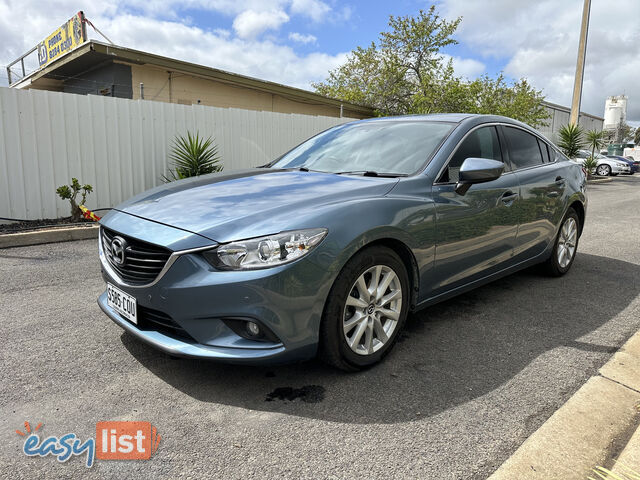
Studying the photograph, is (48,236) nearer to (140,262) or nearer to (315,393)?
(140,262)

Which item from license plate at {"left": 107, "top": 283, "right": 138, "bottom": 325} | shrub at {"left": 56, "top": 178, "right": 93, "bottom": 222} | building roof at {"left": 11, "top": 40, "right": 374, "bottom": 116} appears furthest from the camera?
building roof at {"left": 11, "top": 40, "right": 374, "bottom": 116}

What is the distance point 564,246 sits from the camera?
4.84 m

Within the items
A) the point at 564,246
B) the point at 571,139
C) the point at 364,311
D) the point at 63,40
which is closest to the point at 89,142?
the point at 364,311

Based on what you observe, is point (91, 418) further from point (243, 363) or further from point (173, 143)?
point (173, 143)

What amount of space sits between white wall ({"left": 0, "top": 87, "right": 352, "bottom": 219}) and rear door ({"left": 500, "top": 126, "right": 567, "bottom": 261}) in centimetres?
627

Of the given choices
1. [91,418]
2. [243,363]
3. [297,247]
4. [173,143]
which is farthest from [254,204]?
[173,143]

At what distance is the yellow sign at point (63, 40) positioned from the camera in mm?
12328

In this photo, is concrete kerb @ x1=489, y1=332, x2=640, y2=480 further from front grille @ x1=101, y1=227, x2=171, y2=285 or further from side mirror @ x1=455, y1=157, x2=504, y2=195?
front grille @ x1=101, y1=227, x2=171, y2=285

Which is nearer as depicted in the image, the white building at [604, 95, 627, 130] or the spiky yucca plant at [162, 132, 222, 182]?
the spiky yucca plant at [162, 132, 222, 182]

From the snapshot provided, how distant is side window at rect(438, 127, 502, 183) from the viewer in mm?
3273

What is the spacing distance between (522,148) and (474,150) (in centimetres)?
92

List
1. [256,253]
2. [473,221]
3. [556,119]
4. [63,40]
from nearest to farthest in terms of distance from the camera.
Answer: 1. [256,253]
2. [473,221]
3. [63,40]
4. [556,119]

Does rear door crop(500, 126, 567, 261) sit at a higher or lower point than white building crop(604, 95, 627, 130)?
lower

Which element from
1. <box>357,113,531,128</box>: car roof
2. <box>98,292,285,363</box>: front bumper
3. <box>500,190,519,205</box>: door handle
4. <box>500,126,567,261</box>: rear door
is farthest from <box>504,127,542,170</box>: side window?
<box>98,292,285,363</box>: front bumper
